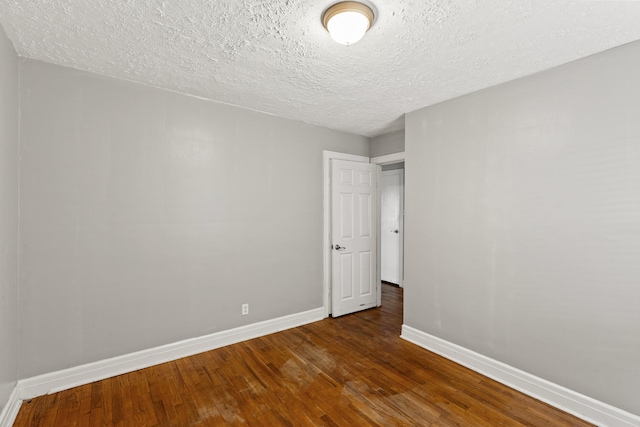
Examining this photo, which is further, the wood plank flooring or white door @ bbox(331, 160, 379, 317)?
white door @ bbox(331, 160, 379, 317)

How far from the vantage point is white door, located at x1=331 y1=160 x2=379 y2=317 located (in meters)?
3.84

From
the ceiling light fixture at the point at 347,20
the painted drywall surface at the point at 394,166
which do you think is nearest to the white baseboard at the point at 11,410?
the ceiling light fixture at the point at 347,20

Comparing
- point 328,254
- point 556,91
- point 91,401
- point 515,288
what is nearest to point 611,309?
point 515,288

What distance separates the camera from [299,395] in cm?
220

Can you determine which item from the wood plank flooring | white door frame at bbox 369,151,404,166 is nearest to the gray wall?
the wood plank flooring

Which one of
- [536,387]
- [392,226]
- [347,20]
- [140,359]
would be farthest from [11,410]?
[392,226]

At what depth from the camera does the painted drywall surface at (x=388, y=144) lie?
12.8ft

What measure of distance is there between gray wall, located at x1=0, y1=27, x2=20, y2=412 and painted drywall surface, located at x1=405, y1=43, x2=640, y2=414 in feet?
10.9

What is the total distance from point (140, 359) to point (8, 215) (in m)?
1.51

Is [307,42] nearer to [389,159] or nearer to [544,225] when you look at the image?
[544,225]

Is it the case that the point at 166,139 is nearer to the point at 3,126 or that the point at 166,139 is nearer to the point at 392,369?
the point at 3,126

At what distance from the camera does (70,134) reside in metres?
2.28

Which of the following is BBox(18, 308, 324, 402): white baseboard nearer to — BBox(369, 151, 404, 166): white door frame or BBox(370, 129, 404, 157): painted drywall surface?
BBox(369, 151, 404, 166): white door frame

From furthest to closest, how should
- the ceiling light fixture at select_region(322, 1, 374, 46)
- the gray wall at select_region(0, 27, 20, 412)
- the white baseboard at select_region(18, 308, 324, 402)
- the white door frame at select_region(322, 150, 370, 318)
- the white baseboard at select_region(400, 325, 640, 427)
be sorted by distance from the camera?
the white door frame at select_region(322, 150, 370, 318) → the white baseboard at select_region(18, 308, 324, 402) → the white baseboard at select_region(400, 325, 640, 427) → the gray wall at select_region(0, 27, 20, 412) → the ceiling light fixture at select_region(322, 1, 374, 46)
